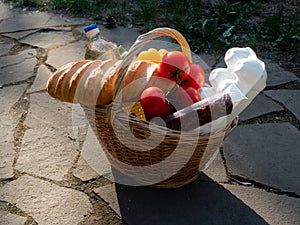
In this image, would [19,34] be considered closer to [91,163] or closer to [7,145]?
[7,145]

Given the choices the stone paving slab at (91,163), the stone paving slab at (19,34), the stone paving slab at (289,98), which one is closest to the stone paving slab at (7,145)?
the stone paving slab at (91,163)

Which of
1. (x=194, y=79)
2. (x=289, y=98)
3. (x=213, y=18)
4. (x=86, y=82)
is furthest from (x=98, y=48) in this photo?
(x=213, y=18)

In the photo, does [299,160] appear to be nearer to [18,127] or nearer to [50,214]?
[50,214]

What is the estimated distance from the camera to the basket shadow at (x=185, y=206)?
1713 mm

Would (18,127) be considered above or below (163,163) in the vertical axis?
below

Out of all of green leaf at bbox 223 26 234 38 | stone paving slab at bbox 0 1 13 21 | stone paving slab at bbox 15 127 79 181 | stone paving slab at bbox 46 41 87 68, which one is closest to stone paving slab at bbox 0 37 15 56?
stone paving slab at bbox 46 41 87 68

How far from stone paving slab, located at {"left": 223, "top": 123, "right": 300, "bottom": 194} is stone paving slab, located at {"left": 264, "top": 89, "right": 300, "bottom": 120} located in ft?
0.51

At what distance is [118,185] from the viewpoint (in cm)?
188

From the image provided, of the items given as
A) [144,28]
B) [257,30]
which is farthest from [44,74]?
[257,30]

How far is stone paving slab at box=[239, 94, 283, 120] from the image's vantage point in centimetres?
234

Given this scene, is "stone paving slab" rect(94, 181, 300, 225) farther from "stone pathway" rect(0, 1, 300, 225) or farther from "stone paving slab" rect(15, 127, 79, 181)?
"stone paving slab" rect(15, 127, 79, 181)

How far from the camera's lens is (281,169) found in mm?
1960

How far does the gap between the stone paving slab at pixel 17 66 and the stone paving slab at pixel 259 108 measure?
1306 millimetres

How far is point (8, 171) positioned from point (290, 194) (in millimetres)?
1189
